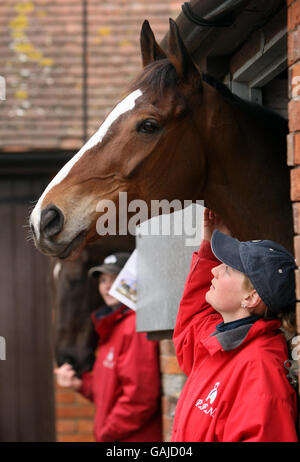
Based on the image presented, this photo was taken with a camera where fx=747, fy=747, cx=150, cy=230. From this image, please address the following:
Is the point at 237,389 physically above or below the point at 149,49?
below

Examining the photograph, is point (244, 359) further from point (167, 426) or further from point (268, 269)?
point (167, 426)

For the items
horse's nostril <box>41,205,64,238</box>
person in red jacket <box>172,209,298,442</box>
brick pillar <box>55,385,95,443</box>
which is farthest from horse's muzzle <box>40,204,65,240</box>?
brick pillar <box>55,385,95,443</box>

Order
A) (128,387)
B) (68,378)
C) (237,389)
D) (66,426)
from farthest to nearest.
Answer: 1. (66,426)
2. (68,378)
3. (128,387)
4. (237,389)

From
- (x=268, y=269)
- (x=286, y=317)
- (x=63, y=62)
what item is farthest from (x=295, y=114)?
(x=63, y=62)

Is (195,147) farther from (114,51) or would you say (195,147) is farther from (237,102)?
(114,51)

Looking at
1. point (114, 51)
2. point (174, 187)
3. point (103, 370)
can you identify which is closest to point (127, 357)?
point (103, 370)

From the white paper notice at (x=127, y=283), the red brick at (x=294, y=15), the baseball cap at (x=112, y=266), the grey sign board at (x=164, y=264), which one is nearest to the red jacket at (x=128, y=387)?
the baseball cap at (x=112, y=266)

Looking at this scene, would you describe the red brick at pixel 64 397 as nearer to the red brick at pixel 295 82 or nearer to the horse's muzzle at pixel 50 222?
the horse's muzzle at pixel 50 222

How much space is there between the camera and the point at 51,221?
106 inches

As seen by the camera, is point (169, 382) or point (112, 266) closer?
point (169, 382)

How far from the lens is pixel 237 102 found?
3.01m

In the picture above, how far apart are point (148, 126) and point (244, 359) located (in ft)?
3.28

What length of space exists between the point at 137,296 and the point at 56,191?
5.08ft

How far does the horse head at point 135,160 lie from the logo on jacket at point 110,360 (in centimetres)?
237
